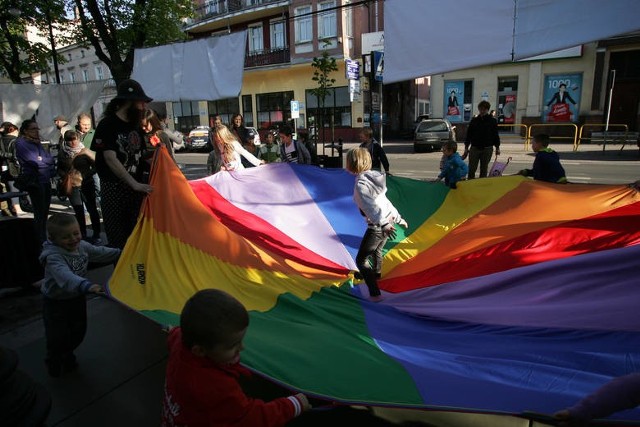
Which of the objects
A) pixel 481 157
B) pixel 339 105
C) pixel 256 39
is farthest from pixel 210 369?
pixel 256 39

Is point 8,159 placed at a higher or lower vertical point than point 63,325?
higher

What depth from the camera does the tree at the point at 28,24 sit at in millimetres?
13938

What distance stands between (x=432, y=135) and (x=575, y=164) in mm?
6552

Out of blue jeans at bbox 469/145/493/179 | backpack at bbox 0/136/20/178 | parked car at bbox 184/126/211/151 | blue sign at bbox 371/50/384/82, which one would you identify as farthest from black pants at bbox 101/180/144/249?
parked car at bbox 184/126/211/151

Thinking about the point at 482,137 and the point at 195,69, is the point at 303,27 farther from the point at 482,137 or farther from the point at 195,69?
the point at 195,69

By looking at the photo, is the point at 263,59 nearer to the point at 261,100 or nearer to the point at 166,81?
the point at 261,100

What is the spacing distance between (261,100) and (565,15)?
27.7m

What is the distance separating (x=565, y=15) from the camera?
12.5 ft

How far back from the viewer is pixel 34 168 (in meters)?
5.67

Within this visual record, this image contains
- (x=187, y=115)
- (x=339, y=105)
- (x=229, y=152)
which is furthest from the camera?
(x=187, y=115)

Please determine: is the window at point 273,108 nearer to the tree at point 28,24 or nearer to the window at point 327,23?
the window at point 327,23

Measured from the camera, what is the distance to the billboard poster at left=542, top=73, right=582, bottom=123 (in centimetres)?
2211

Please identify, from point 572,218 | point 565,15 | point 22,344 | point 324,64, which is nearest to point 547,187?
point 572,218

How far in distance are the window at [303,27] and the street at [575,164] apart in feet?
41.0
